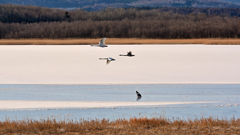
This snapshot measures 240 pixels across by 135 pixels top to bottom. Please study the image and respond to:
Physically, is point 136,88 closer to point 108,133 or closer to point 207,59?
point 108,133

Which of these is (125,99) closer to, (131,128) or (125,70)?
(131,128)

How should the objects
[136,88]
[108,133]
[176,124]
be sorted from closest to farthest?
[108,133] < [176,124] < [136,88]

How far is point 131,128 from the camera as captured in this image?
888 cm

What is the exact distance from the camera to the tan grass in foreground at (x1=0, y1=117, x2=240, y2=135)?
8.58 m

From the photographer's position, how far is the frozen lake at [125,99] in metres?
11.2

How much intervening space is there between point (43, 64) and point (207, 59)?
9.30 meters

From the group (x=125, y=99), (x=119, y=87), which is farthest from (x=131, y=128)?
(x=119, y=87)

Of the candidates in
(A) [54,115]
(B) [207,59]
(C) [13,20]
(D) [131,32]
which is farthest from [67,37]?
(A) [54,115]

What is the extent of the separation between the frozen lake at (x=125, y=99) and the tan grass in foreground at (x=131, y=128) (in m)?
1.41

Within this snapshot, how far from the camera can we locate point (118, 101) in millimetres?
13016

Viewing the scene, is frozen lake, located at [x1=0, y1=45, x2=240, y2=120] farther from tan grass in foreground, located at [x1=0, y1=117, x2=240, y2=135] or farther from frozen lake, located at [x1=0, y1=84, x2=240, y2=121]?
tan grass in foreground, located at [x1=0, y1=117, x2=240, y2=135]

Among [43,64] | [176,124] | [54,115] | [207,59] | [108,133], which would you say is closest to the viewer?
[108,133]

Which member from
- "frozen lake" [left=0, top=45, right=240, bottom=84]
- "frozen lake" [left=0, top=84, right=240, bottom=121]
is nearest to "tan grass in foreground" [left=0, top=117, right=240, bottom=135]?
"frozen lake" [left=0, top=84, right=240, bottom=121]

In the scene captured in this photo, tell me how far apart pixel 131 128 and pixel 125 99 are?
176 inches
